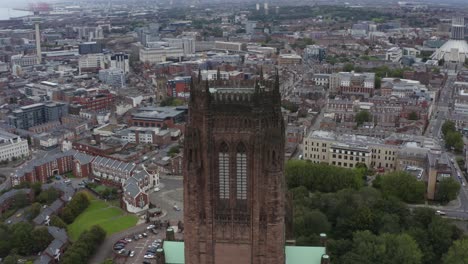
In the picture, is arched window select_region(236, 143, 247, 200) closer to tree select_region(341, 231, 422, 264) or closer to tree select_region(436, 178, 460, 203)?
tree select_region(341, 231, 422, 264)

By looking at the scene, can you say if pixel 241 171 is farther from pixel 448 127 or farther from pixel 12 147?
pixel 448 127

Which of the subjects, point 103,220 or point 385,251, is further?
point 103,220

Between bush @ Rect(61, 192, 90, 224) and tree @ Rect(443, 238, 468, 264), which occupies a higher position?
tree @ Rect(443, 238, 468, 264)

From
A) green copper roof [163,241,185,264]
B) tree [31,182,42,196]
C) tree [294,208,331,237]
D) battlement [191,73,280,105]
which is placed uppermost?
battlement [191,73,280,105]

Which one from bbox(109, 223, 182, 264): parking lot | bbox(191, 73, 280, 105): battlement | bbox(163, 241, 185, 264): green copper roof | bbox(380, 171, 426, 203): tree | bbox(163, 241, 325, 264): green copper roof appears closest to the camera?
bbox(191, 73, 280, 105): battlement

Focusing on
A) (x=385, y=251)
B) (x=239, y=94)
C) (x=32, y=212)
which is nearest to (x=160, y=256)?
(x=239, y=94)

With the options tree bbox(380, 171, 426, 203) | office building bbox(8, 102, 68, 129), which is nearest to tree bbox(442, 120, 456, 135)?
tree bbox(380, 171, 426, 203)

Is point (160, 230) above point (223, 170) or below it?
below
